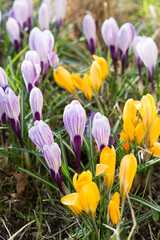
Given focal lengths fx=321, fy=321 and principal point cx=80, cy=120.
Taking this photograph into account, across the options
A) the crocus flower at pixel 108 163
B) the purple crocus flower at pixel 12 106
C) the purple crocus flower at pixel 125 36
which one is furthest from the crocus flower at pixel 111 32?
the crocus flower at pixel 108 163

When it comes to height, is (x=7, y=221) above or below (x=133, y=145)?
below

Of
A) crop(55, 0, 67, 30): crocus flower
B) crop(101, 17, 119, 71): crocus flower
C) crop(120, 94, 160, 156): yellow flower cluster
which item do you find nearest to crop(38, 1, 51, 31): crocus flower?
crop(55, 0, 67, 30): crocus flower

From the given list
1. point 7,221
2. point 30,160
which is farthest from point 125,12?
point 7,221

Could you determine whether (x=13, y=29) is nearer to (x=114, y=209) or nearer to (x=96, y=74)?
(x=96, y=74)

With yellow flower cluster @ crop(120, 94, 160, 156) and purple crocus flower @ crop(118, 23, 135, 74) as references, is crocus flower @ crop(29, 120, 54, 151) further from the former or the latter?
purple crocus flower @ crop(118, 23, 135, 74)

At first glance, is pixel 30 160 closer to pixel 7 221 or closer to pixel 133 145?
pixel 7 221

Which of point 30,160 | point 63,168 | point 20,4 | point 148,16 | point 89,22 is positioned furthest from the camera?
point 148,16
